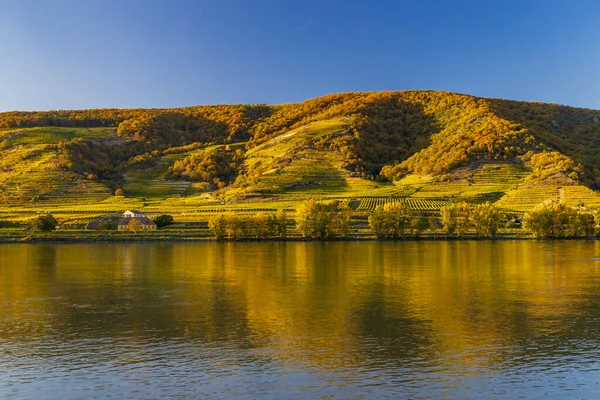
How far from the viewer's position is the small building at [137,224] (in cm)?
13851

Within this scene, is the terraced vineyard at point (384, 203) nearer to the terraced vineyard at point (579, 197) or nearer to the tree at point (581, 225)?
the terraced vineyard at point (579, 197)

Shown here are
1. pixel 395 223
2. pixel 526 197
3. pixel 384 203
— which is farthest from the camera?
pixel 526 197

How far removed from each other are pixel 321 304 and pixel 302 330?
9.58 m

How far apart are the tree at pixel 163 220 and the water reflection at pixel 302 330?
68486 millimetres

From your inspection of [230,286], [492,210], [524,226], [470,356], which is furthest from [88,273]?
[524,226]

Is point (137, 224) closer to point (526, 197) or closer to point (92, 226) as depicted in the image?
point (92, 226)

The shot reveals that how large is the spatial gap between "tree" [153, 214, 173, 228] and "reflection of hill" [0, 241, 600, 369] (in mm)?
56279

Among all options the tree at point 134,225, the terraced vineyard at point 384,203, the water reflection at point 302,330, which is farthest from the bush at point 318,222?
the water reflection at point 302,330

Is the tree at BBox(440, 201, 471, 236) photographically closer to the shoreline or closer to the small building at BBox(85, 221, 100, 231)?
the shoreline

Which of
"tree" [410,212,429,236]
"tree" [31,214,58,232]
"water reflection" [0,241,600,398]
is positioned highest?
"tree" [31,214,58,232]

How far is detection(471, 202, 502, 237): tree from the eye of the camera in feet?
415

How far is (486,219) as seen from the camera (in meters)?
126

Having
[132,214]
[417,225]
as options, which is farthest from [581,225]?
[132,214]

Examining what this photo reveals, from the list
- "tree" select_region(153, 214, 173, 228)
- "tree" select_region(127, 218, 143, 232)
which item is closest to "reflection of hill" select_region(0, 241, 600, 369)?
"tree" select_region(127, 218, 143, 232)
